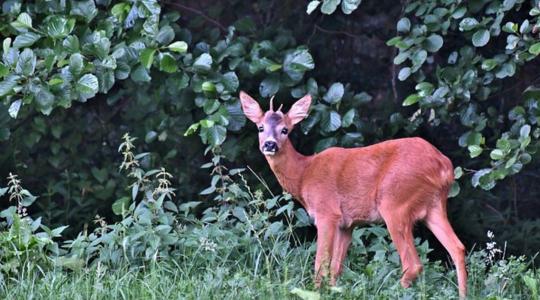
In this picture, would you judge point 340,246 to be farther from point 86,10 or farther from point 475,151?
point 86,10

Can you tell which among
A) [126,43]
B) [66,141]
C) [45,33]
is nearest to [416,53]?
[126,43]

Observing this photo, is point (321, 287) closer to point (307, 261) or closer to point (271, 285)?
point (271, 285)

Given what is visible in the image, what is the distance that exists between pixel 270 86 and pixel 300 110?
0.62 m

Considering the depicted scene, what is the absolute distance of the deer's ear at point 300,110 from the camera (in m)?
7.86

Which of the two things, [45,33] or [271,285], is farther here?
[45,33]

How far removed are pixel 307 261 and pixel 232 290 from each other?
1.04 m

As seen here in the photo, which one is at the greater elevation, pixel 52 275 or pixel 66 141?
pixel 52 275

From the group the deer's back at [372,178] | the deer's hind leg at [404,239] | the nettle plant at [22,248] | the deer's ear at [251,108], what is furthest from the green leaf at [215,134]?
the deer's hind leg at [404,239]

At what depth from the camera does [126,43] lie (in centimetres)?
800

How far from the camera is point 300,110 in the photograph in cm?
788

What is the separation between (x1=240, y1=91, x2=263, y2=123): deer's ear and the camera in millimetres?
7883

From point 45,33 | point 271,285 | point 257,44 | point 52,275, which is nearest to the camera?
point 271,285

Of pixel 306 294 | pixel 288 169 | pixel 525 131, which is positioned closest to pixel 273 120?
pixel 288 169

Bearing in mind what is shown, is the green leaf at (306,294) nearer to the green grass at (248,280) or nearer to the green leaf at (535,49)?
the green grass at (248,280)
